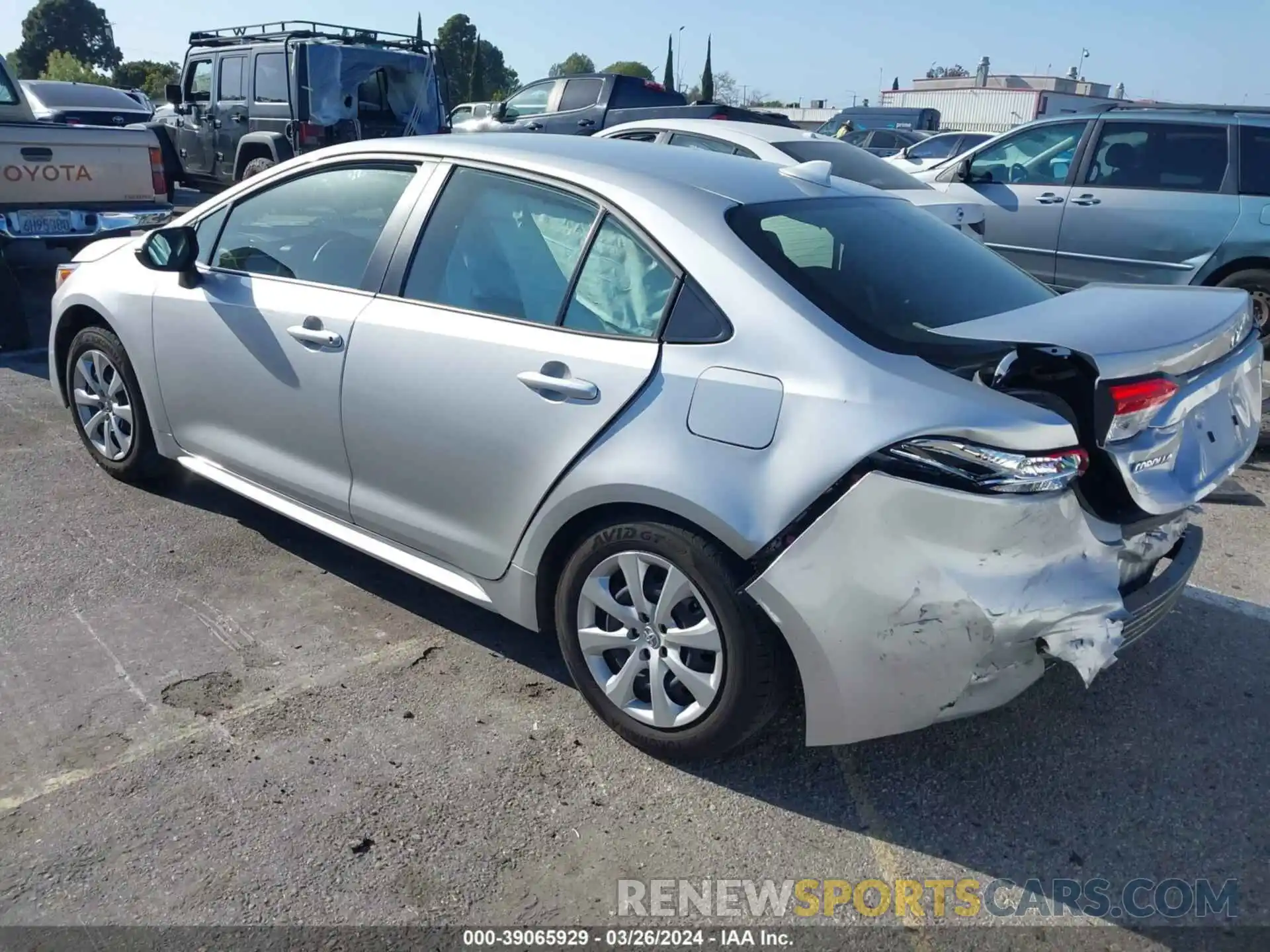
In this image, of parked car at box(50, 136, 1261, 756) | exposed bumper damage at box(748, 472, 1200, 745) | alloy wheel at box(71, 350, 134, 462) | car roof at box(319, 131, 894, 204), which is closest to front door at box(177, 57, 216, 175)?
alloy wheel at box(71, 350, 134, 462)

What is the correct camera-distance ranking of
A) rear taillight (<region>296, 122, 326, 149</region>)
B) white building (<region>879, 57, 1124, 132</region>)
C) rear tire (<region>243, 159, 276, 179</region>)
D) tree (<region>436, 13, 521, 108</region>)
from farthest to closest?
tree (<region>436, 13, 521, 108</region>) → white building (<region>879, 57, 1124, 132</region>) → rear tire (<region>243, 159, 276, 179</region>) → rear taillight (<region>296, 122, 326, 149</region>)

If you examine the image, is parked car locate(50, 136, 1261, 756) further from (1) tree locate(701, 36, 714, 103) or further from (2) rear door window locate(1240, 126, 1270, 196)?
(1) tree locate(701, 36, 714, 103)

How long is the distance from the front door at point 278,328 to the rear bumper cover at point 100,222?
4.44 meters

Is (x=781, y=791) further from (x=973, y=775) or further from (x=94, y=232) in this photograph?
(x=94, y=232)

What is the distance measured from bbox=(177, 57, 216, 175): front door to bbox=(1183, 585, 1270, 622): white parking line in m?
13.4

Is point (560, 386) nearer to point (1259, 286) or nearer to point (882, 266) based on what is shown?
point (882, 266)

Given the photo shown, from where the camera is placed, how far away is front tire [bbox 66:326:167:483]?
4.62m

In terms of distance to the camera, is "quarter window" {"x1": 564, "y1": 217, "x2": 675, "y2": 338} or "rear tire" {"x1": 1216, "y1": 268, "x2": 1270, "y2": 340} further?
"rear tire" {"x1": 1216, "y1": 268, "x2": 1270, "y2": 340}

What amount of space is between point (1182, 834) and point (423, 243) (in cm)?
285

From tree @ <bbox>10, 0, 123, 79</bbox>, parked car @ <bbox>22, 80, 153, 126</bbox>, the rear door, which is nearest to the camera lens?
the rear door

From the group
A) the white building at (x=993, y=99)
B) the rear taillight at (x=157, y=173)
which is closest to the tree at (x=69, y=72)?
the white building at (x=993, y=99)

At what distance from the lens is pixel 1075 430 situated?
254 centimetres

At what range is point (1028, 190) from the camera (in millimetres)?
8594

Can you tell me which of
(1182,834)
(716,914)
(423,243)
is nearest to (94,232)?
(423,243)
